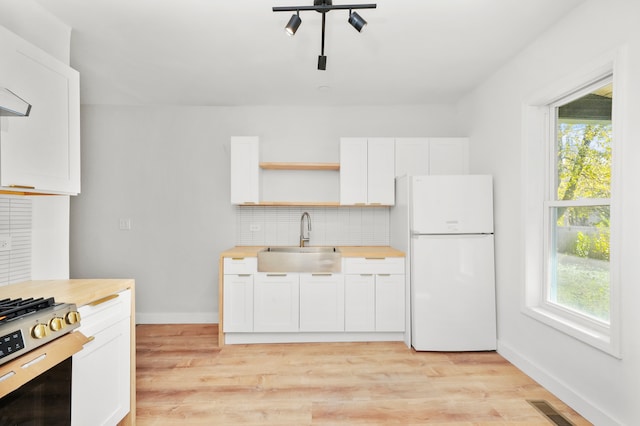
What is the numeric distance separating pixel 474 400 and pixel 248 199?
8.65 ft

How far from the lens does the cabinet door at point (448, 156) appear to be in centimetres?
368

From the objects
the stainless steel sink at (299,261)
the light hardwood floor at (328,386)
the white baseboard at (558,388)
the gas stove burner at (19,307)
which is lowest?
the light hardwood floor at (328,386)

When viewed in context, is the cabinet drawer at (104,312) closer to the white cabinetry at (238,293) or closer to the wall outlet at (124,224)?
the white cabinetry at (238,293)

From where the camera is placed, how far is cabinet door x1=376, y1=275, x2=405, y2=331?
3.31 meters

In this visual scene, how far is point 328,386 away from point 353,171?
6.84 ft

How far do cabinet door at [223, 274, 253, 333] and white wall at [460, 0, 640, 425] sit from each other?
7.59 ft

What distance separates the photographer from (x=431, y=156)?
12.1 ft

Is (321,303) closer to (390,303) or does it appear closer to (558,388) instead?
(390,303)

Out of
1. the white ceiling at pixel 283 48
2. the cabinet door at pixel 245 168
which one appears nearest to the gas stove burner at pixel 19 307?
the white ceiling at pixel 283 48

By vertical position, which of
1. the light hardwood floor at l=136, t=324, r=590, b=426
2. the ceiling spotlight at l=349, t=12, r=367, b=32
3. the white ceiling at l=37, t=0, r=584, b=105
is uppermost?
the white ceiling at l=37, t=0, r=584, b=105

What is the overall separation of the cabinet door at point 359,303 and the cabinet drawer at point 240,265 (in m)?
0.90

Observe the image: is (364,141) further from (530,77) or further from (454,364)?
(454,364)

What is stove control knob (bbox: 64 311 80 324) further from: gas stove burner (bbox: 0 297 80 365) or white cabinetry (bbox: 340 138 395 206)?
white cabinetry (bbox: 340 138 395 206)

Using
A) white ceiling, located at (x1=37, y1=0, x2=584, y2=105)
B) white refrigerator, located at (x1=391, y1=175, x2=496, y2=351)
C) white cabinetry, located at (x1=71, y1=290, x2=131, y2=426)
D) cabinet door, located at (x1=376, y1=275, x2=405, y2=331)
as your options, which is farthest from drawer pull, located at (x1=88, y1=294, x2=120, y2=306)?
white refrigerator, located at (x1=391, y1=175, x2=496, y2=351)
